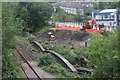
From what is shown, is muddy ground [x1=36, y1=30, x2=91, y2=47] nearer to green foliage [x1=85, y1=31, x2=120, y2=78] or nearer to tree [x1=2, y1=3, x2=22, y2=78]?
tree [x1=2, y1=3, x2=22, y2=78]

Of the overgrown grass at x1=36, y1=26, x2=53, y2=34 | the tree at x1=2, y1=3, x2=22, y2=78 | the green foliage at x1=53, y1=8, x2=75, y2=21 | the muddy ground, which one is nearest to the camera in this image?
the tree at x1=2, y1=3, x2=22, y2=78

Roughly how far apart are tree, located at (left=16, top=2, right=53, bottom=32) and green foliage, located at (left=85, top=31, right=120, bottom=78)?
22.1 meters

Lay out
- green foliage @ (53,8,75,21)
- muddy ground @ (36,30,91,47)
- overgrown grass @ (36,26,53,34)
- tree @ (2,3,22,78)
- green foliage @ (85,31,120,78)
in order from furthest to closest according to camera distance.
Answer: green foliage @ (53,8,75,21) < overgrown grass @ (36,26,53,34) < muddy ground @ (36,30,91,47) < tree @ (2,3,22,78) < green foliage @ (85,31,120,78)

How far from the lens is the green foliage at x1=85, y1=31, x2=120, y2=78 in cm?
477

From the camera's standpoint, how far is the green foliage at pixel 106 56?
15.7ft

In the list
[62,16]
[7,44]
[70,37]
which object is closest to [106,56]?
[7,44]

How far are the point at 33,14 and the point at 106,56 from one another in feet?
76.2

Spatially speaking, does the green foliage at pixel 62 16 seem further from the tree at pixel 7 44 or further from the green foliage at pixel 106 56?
the green foliage at pixel 106 56

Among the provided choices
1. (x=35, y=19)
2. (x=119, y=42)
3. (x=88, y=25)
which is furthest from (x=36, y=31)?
(x=119, y=42)

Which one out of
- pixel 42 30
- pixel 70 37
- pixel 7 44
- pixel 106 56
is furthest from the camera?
pixel 42 30

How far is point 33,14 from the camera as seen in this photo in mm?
27438

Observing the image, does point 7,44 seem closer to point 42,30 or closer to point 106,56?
point 106,56

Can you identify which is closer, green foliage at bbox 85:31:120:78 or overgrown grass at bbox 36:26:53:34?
green foliage at bbox 85:31:120:78

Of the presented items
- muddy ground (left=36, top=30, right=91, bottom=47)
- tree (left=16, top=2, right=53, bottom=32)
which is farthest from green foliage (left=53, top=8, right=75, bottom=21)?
muddy ground (left=36, top=30, right=91, bottom=47)
